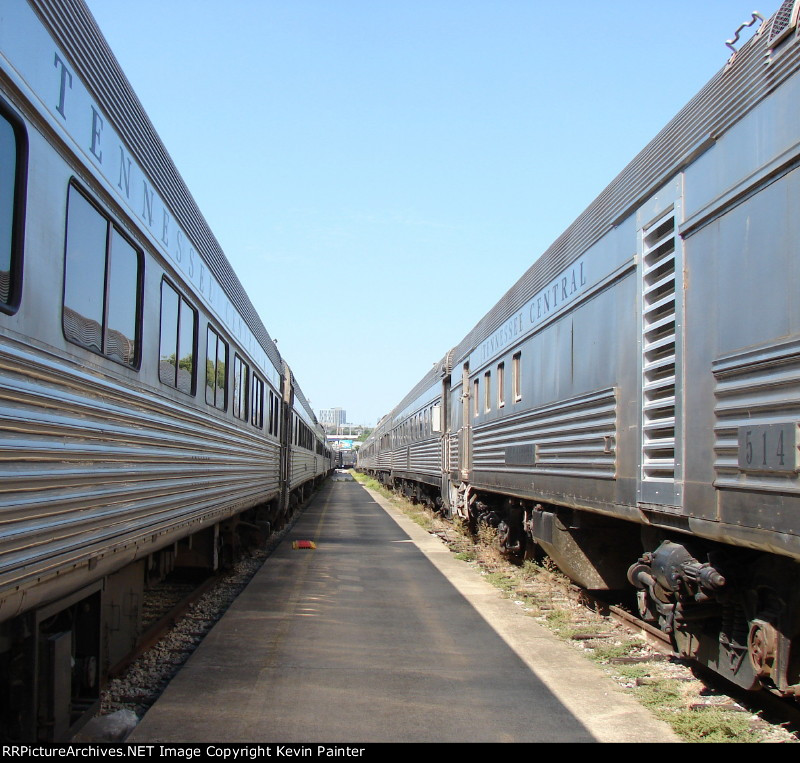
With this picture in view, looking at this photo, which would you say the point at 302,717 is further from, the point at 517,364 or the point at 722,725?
the point at 517,364

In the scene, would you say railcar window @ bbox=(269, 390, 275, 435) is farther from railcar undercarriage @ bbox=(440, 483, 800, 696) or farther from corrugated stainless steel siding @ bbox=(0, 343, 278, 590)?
railcar undercarriage @ bbox=(440, 483, 800, 696)

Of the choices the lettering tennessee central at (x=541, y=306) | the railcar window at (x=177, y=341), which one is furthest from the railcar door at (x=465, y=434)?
the railcar window at (x=177, y=341)

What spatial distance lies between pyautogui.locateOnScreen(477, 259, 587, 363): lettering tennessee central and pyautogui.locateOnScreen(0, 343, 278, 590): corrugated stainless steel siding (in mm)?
3567

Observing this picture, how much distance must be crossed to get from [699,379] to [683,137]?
1.60 meters

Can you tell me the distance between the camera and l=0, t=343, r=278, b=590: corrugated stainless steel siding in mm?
3205

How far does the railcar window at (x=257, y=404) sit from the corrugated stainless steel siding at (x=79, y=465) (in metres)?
4.56

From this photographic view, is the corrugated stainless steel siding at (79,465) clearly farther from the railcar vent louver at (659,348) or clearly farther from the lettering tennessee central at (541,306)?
the lettering tennessee central at (541,306)

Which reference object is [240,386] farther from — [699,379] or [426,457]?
[426,457]

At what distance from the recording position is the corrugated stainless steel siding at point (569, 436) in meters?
6.44

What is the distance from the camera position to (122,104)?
15.7 ft

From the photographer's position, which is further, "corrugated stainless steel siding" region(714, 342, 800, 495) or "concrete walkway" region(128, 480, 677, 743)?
"concrete walkway" region(128, 480, 677, 743)

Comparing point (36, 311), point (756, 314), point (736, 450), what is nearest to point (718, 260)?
point (756, 314)

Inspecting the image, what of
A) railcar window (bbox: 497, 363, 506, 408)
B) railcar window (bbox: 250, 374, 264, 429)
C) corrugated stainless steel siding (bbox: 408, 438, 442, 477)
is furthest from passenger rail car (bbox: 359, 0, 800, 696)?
corrugated stainless steel siding (bbox: 408, 438, 442, 477)

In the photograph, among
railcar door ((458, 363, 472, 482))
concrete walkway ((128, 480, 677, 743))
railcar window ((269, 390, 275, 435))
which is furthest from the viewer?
railcar window ((269, 390, 275, 435))
